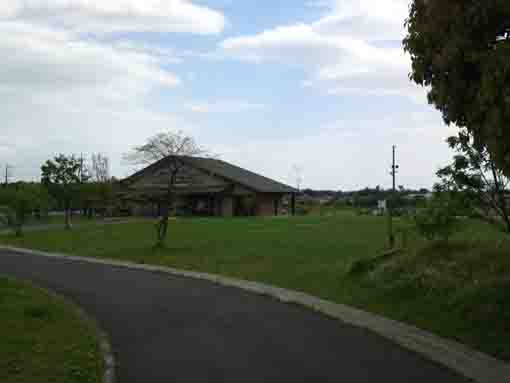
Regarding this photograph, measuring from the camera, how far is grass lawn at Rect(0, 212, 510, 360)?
10.3m

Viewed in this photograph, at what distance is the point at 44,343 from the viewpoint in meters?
8.59

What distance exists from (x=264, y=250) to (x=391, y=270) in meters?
9.24

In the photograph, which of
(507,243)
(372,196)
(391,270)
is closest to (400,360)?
(391,270)

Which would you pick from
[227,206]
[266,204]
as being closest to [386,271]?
[227,206]

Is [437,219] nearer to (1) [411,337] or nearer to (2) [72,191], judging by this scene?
(1) [411,337]

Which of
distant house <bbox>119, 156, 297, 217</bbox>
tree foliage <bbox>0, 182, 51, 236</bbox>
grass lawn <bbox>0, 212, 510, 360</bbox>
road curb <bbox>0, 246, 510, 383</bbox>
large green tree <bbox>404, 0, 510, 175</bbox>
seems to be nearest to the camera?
road curb <bbox>0, 246, 510, 383</bbox>

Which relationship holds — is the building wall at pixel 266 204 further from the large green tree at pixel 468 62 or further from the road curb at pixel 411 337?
the large green tree at pixel 468 62

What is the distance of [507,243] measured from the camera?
1420 cm

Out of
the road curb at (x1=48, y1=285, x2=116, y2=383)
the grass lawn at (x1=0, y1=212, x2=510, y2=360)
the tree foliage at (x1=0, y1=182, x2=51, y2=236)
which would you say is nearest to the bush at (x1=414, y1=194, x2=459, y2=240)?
the grass lawn at (x1=0, y1=212, x2=510, y2=360)

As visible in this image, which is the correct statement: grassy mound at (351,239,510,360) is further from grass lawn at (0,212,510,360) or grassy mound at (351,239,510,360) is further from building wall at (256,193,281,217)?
building wall at (256,193,281,217)

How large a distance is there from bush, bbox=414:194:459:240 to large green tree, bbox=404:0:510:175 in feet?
18.9

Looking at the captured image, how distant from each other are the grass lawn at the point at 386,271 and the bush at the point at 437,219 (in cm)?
45

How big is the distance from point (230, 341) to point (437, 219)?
28.3 ft

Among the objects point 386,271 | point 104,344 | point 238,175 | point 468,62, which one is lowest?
point 104,344
